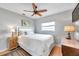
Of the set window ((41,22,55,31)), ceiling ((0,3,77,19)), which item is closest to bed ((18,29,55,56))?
window ((41,22,55,31))

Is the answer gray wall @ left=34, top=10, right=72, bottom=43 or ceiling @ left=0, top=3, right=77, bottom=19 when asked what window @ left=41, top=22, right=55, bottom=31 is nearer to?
gray wall @ left=34, top=10, right=72, bottom=43

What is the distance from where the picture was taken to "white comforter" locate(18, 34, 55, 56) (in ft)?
3.59

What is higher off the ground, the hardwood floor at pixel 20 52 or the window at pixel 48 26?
the window at pixel 48 26

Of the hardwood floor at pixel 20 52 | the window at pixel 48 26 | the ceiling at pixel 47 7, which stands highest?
the ceiling at pixel 47 7

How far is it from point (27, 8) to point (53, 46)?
2.39 ft

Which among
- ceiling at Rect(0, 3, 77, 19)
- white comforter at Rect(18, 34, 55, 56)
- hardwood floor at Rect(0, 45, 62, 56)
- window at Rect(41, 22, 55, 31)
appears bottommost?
hardwood floor at Rect(0, 45, 62, 56)

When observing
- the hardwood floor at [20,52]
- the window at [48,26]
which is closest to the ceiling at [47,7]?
the window at [48,26]

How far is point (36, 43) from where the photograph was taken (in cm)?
111

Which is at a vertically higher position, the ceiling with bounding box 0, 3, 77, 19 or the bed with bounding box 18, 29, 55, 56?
the ceiling with bounding box 0, 3, 77, 19

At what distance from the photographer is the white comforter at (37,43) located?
3.59 ft

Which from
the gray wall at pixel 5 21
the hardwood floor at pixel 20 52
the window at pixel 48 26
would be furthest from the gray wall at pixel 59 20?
the gray wall at pixel 5 21

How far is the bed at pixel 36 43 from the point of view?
1.10 meters

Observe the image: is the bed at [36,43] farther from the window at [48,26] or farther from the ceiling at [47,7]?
the ceiling at [47,7]

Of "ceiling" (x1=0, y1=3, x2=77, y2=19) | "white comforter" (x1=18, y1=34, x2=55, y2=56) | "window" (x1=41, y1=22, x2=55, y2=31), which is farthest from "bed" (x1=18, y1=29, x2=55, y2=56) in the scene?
"ceiling" (x1=0, y1=3, x2=77, y2=19)
